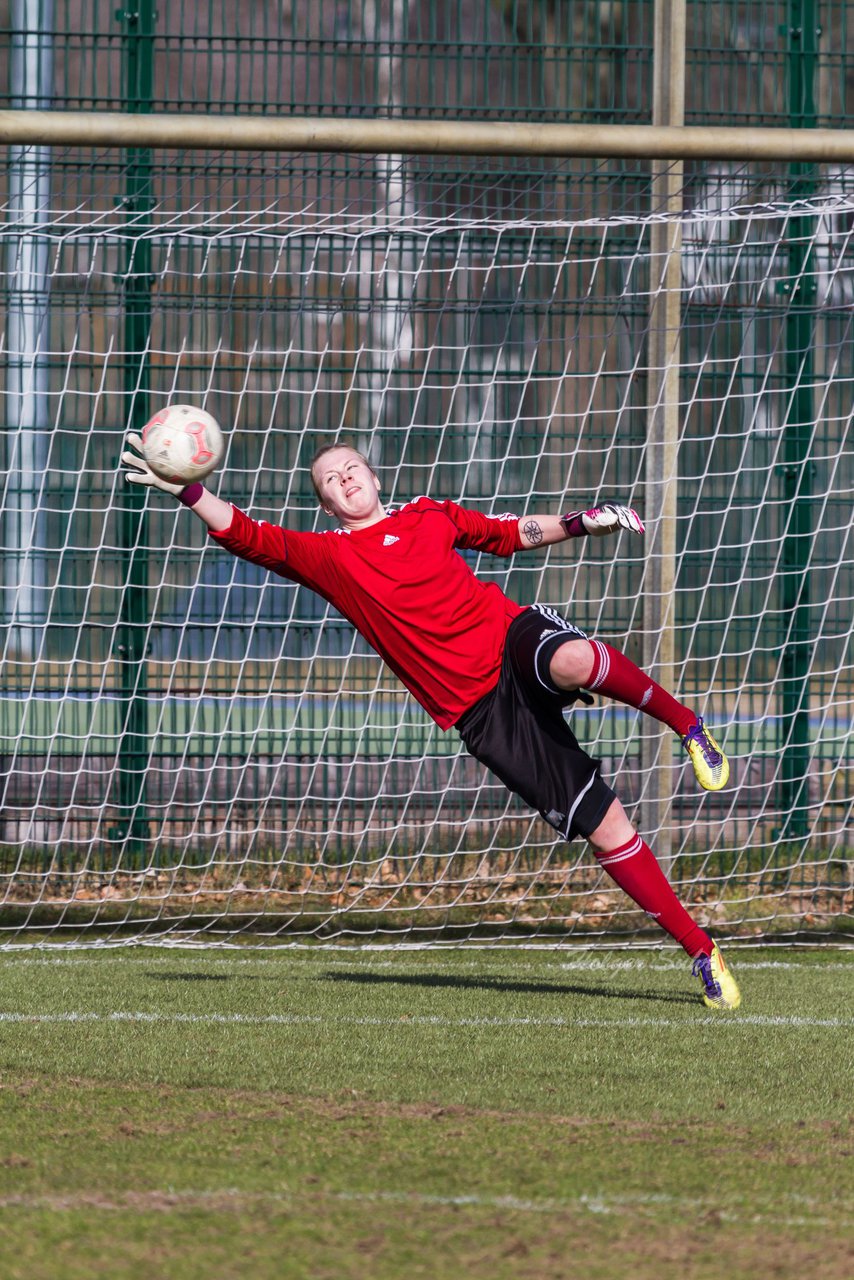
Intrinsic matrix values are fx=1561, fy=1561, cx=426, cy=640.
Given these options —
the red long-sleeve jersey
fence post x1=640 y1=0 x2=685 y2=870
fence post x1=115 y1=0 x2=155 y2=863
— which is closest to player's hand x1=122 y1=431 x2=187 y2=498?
the red long-sleeve jersey

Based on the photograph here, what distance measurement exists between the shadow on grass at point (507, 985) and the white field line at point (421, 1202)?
2.27 meters

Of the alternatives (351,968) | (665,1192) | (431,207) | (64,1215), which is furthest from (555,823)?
(431,207)

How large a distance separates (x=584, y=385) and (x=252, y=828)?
2.60m

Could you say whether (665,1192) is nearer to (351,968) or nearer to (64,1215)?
(64,1215)

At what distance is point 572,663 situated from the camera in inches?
188

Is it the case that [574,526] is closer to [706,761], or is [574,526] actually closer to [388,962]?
[706,761]

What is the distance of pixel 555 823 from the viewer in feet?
16.4

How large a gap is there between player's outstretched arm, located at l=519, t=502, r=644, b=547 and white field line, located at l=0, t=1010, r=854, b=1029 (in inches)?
60.6

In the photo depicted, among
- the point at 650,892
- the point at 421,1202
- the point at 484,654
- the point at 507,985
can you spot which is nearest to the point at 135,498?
the point at 484,654

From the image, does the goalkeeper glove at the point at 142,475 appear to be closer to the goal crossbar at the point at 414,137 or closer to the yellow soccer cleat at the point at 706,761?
the goal crossbar at the point at 414,137

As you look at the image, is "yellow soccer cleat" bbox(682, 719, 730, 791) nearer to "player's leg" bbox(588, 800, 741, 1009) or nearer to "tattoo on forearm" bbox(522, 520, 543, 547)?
"player's leg" bbox(588, 800, 741, 1009)

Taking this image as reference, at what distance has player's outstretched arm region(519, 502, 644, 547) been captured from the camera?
4926 mm

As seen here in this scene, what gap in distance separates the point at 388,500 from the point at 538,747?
283 centimetres

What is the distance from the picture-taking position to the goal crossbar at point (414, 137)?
5.62m
